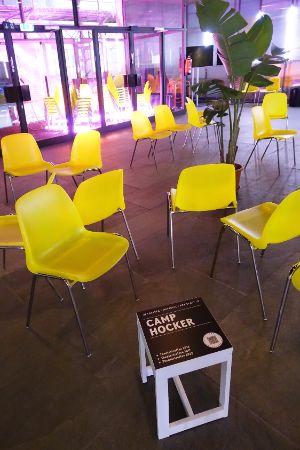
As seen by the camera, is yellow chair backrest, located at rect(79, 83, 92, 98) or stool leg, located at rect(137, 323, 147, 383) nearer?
stool leg, located at rect(137, 323, 147, 383)

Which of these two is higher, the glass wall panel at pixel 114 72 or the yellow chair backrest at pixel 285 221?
the glass wall panel at pixel 114 72

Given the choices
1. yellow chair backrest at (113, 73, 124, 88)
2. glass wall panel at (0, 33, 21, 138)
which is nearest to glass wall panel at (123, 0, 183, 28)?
yellow chair backrest at (113, 73, 124, 88)

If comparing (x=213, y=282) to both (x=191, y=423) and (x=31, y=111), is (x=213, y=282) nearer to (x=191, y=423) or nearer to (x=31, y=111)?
(x=191, y=423)

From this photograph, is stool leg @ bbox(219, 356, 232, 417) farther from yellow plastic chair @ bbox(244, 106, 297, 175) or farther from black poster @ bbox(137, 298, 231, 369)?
yellow plastic chair @ bbox(244, 106, 297, 175)

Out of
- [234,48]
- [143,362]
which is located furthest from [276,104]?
[143,362]

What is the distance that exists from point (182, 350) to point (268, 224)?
946mm

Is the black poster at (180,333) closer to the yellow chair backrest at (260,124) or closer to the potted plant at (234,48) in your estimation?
the potted plant at (234,48)

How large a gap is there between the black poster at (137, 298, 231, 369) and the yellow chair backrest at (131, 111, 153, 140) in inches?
162

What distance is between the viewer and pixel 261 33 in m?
3.37

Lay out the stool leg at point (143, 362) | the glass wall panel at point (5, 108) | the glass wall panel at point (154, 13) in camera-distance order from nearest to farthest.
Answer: the stool leg at point (143, 362), the glass wall panel at point (5, 108), the glass wall panel at point (154, 13)

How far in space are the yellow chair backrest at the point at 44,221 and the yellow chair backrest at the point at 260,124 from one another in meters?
3.39

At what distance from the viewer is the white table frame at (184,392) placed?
1.46m

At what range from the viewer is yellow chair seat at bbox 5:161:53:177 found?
4.08 metres

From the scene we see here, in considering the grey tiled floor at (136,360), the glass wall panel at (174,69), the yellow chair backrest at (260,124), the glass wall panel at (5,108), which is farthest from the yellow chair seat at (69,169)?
the glass wall panel at (174,69)
